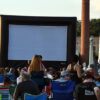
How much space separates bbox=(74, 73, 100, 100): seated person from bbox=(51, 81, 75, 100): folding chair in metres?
1.24

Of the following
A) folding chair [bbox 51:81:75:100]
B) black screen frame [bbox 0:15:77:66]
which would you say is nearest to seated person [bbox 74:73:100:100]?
folding chair [bbox 51:81:75:100]

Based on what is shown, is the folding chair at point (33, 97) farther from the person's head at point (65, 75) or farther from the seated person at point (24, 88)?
the person's head at point (65, 75)

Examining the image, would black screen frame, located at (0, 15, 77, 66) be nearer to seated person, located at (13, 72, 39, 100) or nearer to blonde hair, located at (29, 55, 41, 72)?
blonde hair, located at (29, 55, 41, 72)

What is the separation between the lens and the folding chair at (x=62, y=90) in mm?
7867

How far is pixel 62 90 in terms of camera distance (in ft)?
26.2

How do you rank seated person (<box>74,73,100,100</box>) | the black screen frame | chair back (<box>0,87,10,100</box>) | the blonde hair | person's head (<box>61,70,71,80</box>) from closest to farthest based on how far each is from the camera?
seated person (<box>74,73,100,100</box>) < chair back (<box>0,87,10,100</box>) < person's head (<box>61,70,71,80</box>) < the blonde hair < the black screen frame

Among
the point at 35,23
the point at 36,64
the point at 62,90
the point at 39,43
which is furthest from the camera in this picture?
the point at 39,43

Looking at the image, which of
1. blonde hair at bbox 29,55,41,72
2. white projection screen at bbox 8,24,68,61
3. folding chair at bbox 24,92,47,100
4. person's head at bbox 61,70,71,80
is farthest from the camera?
white projection screen at bbox 8,24,68,61

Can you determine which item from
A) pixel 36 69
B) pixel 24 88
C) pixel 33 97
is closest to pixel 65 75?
pixel 36 69

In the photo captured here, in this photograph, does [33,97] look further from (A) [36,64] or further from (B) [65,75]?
(A) [36,64]

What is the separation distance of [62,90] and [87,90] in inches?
59.1

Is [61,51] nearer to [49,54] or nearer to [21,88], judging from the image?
[49,54]

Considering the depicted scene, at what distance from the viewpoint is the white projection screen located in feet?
51.2

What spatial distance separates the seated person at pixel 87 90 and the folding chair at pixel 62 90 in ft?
4.06
